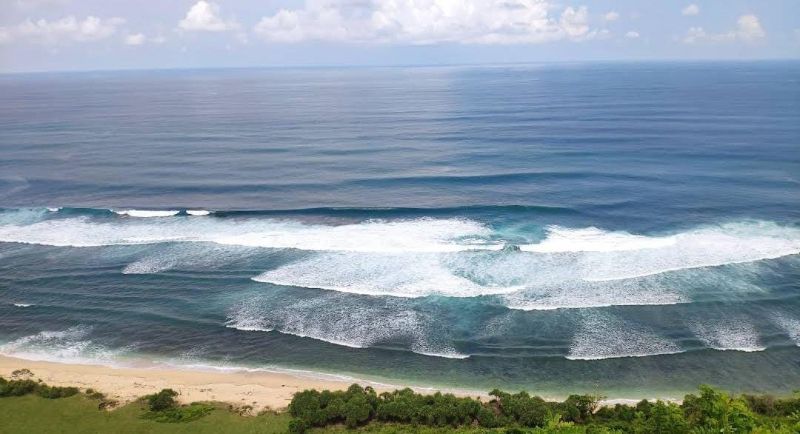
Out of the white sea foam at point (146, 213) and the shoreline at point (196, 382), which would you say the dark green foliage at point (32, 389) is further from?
the white sea foam at point (146, 213)

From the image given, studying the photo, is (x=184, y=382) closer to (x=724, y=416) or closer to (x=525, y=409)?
(x=525, y=409)

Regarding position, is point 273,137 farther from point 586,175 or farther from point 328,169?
point 586,175

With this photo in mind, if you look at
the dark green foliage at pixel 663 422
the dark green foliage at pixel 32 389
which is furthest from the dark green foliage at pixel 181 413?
the dark green foliage at pixel 663 422

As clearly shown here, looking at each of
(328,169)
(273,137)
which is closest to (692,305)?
(328,169)

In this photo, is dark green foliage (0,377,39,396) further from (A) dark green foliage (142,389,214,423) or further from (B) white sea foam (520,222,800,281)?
(B) white sea foam (520,222,800,281)

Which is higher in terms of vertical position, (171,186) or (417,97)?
(417,97)
